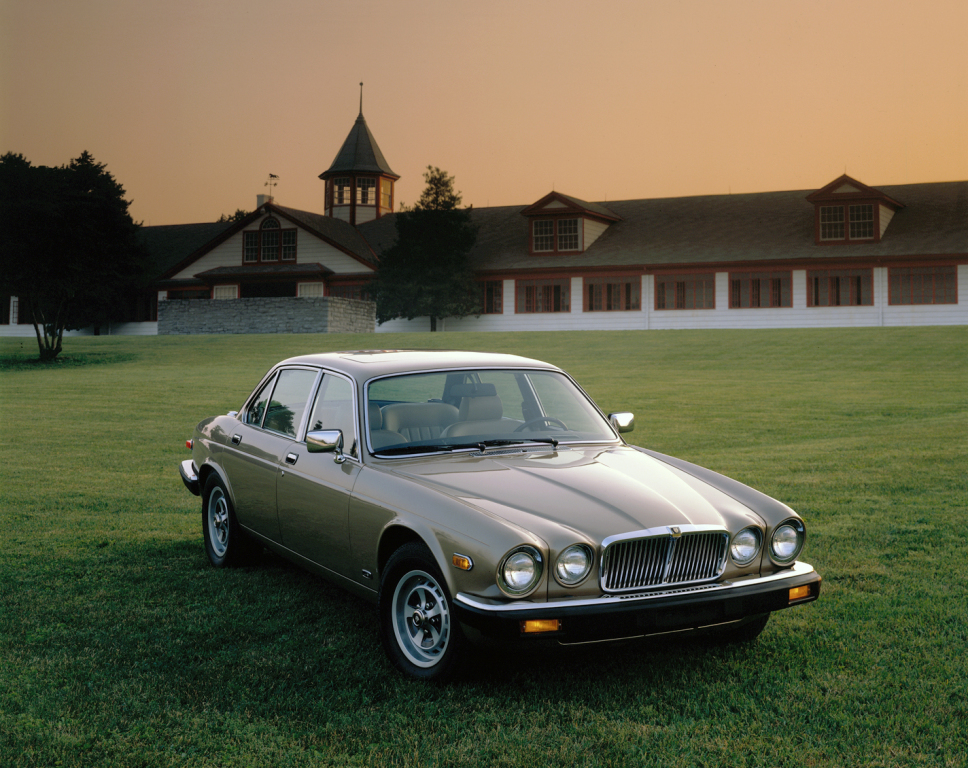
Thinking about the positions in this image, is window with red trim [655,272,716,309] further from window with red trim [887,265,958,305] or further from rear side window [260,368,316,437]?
rear side window [260,368,316,437]

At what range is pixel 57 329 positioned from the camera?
34.7m

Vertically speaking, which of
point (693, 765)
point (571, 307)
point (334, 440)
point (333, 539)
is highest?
point (571, 307)

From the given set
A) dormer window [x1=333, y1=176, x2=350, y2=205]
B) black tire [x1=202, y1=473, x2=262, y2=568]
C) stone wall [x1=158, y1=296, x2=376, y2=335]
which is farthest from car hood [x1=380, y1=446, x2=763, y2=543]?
dormer window [x1=333, y1=176, x2=350, y2=205]

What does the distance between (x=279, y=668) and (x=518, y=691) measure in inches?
46.8

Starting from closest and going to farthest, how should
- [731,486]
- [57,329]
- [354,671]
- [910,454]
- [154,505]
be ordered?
[354,671], [731,486], [154,505], [910,454], [57,329]

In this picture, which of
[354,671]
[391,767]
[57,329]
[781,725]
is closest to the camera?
[391,767]

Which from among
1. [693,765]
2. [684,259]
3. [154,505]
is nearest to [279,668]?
[693,765]

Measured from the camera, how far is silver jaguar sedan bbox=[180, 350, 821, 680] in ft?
12.9

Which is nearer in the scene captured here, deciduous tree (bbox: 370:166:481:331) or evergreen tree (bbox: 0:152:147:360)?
evergreen tree (bbox: 0:152:147:360)

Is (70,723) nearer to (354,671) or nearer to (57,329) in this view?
(354,671)

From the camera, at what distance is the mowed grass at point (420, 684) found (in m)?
3.67

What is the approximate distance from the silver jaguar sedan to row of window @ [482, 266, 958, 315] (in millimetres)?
34898

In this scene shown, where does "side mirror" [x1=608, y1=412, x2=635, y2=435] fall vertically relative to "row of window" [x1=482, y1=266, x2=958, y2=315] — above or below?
below

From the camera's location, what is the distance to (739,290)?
39.2m
